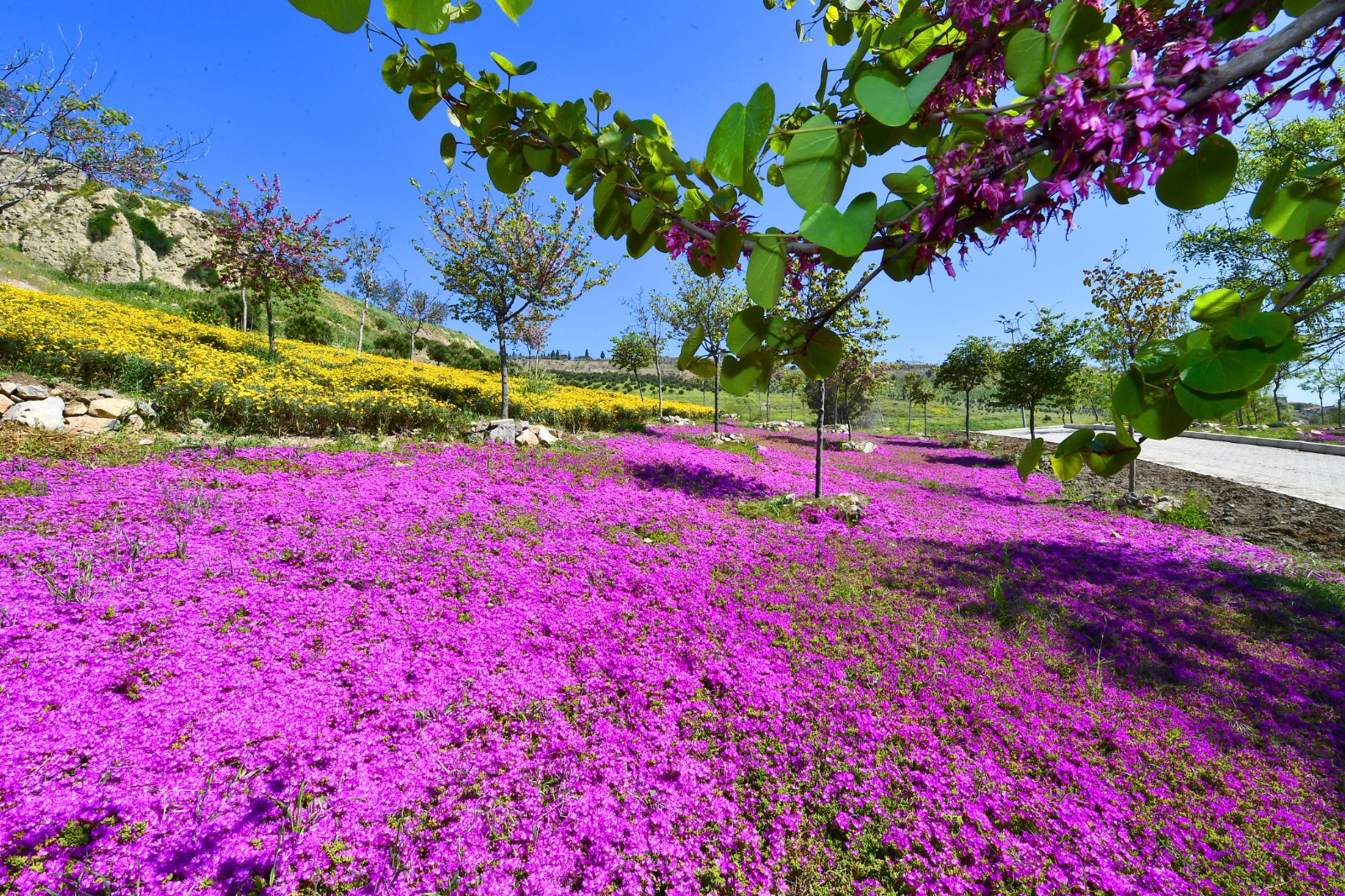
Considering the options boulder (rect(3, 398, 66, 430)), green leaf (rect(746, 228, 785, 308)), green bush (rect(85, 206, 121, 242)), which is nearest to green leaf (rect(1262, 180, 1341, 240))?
green leaf (rect(746, 228, 785, 308))

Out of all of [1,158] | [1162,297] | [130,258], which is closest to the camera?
[1,158]

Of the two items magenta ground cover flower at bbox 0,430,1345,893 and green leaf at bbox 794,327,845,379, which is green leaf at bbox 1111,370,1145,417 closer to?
green leaf at bbox 794,327,845,379

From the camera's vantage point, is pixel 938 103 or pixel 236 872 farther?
pixel 236 872

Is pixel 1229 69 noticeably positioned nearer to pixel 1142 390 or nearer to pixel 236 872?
pixel 1142 390

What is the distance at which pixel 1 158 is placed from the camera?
9602mm

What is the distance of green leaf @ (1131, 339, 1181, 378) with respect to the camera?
0.65 meters

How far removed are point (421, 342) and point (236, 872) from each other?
36.6 meters

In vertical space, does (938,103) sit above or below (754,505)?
above

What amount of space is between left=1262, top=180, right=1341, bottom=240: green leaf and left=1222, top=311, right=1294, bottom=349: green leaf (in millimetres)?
256

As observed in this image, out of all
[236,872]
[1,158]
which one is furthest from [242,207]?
[236,872]

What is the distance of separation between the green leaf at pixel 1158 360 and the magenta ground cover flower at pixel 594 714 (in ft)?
8.70

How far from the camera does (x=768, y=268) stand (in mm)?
741

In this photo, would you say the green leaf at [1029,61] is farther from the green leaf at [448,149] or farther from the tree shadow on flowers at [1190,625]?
the tree shadow on flowers at [1190,625]

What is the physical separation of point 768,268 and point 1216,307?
68 cm
